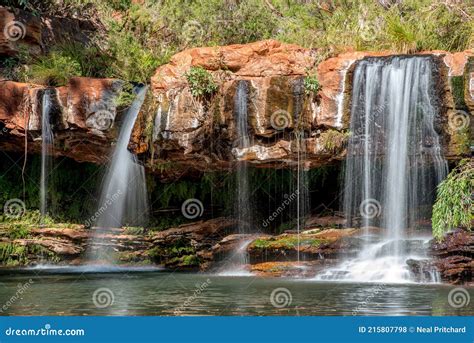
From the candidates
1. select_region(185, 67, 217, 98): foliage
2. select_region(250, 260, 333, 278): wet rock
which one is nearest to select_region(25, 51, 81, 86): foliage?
select_region(185, 67, 217, 98): foliage

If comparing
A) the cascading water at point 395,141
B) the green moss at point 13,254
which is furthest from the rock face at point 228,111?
the green moss at point 13,254

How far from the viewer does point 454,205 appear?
42.8 ft

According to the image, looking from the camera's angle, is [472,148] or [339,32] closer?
[472,148]

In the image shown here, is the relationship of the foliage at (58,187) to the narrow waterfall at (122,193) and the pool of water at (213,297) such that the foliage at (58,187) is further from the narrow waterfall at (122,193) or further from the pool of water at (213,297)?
the pool of water at (213,297)

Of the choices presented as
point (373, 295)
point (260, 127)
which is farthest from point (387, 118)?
point (373, 295)

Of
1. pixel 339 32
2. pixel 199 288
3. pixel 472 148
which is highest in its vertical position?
pixel 339 32

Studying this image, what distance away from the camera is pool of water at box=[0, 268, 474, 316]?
8.72 m

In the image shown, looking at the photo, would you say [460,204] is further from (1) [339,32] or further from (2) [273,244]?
(1) [339,32]

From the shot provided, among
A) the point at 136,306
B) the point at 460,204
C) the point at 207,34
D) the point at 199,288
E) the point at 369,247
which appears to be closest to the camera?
the point at 136,306

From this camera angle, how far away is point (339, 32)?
1866cm

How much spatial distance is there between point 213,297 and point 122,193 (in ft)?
27.4

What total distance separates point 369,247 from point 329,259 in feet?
2.73

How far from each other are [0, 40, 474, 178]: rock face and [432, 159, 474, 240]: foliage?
3.90ft

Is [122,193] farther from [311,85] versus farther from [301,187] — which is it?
[311,85]
